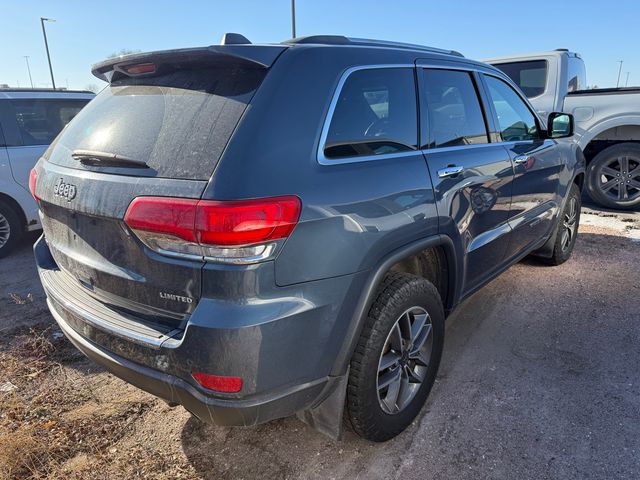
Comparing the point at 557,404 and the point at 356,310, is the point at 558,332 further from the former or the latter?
the point at 356,310

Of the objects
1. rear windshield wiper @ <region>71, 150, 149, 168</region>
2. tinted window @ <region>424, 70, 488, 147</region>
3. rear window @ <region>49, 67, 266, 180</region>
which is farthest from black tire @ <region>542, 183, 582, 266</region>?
rear windshield wiper @ <region>71, 150, 149, 168</region>

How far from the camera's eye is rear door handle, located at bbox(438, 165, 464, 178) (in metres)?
2.42

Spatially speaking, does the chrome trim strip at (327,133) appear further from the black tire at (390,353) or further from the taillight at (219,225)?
the black tire at (390,353)

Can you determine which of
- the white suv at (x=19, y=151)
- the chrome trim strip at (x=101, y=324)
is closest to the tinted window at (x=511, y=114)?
the chrome trim strip at (x=101, y=324)

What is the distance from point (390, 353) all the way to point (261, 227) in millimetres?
1058

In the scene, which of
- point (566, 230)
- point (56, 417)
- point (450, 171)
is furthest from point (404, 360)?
point (566, 230)

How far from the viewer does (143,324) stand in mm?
1857

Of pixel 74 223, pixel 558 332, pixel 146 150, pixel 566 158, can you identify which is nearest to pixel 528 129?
pixel 566 158

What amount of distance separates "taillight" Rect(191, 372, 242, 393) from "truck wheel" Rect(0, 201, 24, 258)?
459 cm

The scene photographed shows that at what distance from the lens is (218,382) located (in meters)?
1.69

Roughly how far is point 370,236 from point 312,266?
0.33m

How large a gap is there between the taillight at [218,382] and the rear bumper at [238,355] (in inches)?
0.9

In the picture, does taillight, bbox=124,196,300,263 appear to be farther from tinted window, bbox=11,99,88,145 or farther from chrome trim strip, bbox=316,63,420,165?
tinted window, bbox=11,99,88,145

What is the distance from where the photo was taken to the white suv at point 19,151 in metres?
5.03
